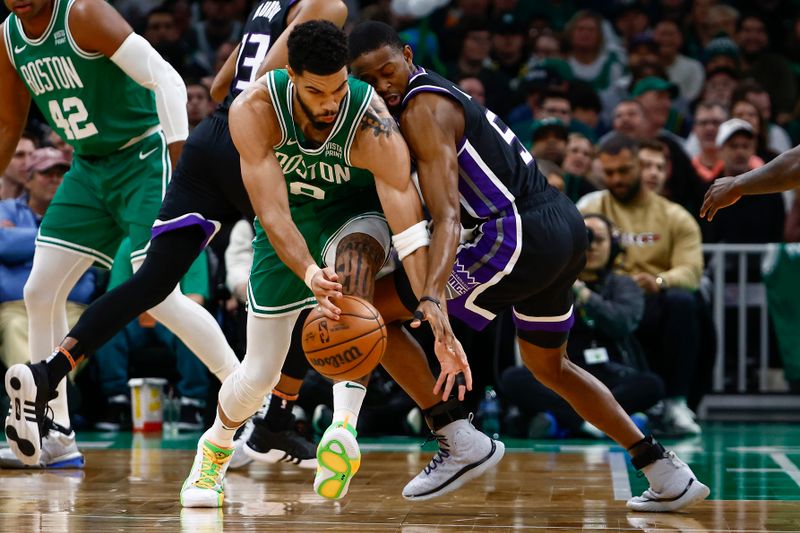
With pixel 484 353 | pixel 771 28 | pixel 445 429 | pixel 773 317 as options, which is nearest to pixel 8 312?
pixel 484 353

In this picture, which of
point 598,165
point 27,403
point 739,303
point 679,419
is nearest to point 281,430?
point 27,403

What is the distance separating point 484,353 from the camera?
833 cm

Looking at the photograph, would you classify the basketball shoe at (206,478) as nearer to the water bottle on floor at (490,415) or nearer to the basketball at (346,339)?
the basketball at (346,339)

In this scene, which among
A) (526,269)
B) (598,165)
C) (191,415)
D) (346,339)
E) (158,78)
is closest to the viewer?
(346,339)

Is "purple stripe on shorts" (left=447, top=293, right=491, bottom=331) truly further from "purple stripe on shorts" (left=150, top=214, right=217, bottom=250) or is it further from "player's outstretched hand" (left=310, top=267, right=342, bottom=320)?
"purple stripe on shorts" (left=150, top=214, right=217, bottom=250)

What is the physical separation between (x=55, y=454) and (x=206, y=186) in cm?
166

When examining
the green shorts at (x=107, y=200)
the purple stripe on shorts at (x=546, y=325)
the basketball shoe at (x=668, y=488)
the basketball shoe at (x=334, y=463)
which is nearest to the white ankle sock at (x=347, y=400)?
the basketball shoe at (x=334, y=463)

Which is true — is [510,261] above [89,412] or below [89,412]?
above

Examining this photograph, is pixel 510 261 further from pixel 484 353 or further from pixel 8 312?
pixel 8 312

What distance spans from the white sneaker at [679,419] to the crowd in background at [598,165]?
1 centimetres

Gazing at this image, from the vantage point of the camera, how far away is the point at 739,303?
29.5ft

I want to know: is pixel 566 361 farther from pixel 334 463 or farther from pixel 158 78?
pixel 158 78

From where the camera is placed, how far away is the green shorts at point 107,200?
5.71 meters

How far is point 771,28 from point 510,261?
9.68 metres
